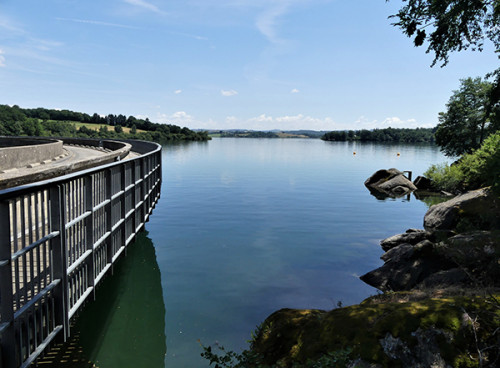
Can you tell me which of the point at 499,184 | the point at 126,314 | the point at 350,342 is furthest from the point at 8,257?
the point at 499,184

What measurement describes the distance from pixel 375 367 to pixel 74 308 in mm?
4772

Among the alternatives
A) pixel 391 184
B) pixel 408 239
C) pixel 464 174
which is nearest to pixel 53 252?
pixel 408 239

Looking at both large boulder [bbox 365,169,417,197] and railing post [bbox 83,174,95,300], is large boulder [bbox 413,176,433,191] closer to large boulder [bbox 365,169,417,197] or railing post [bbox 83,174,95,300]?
large boulder [bbox 365,169,417,197]

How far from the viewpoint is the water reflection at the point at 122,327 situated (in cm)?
709

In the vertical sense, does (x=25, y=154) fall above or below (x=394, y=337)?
above

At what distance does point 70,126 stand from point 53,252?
156001 mm

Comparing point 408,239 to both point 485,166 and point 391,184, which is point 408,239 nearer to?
point 485,166

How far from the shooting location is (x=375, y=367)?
396cm

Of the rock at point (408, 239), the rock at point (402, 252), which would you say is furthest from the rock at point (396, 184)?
the rock at point (402, 252)

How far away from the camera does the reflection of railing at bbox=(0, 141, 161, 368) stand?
4.26m

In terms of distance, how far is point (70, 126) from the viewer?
478 feet

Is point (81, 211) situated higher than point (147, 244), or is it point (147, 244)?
point (81, 211)

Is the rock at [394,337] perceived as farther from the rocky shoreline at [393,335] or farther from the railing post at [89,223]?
the railing post at [89,223]

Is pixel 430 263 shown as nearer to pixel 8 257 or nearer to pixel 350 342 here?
pixel 350 342
